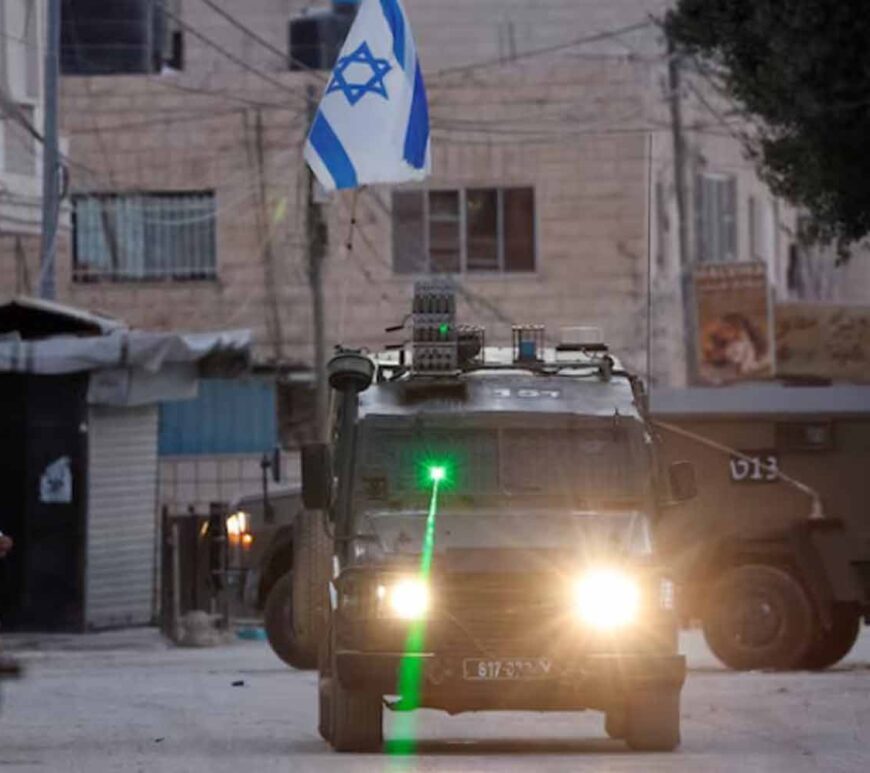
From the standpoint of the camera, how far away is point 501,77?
147 ft

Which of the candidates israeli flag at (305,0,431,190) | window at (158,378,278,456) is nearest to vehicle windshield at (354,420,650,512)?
israeli flag at (305,0,431,190)

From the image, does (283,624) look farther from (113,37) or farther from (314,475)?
(113,37)

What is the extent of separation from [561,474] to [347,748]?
6.62 ft

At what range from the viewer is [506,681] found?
15656 millimetres

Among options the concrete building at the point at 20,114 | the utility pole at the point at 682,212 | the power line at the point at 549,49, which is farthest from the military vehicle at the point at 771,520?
the power line at the point at 549,49

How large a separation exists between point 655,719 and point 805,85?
785 centimetres

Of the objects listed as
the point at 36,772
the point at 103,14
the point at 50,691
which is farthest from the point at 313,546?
the point at 103,14

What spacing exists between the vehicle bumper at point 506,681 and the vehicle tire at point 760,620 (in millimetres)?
8733

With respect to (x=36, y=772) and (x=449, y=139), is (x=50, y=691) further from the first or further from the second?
(x=449, y=139)

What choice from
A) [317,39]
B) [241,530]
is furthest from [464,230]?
[241,530]

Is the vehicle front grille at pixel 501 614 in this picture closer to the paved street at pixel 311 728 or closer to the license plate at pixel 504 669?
the license plate at pixel 504 669

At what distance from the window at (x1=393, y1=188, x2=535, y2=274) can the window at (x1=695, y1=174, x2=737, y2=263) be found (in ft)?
11.5

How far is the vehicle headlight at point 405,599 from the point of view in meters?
15.8

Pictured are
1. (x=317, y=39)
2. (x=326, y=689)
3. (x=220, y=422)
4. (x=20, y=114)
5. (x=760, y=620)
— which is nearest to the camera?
(x=326, y=689)
